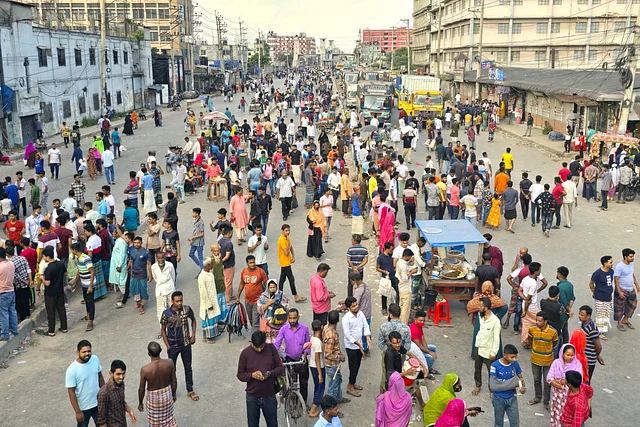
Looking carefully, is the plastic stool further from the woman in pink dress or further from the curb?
the curb

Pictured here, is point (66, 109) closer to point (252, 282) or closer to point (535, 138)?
point (535, 138)

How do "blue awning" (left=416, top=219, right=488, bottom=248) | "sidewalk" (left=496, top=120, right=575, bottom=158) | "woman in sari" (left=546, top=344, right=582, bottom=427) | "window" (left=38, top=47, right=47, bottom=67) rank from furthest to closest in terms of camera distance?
"window" (left=38, top=47, right=47, bottom=67), "sidewalk" (left=496, top=120, right=575, bottom=158), "blue awning" (left=416, top=219, right=488, bottom=248), "woman in sari" (left=546, top=344, right=582, bottom=427)

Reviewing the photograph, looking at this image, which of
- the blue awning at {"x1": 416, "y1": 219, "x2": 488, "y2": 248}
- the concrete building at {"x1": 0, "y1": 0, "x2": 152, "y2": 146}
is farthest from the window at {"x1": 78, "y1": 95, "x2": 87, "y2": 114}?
the blue awning at {"x1": 416, "y1": 219, "x2": 488, "y2": 248}

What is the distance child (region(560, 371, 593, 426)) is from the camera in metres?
6.32

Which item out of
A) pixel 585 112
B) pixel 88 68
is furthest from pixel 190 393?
pixel 88 68

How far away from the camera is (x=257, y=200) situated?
14805 millimetres

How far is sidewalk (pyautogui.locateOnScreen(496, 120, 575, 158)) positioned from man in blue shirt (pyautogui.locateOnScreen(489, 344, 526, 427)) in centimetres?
2327

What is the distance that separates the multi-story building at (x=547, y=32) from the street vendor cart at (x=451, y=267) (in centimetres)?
5217

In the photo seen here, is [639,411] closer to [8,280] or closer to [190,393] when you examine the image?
[190,393]

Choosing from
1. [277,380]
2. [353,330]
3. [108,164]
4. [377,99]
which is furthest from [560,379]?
[377,99]

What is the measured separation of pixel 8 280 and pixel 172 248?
2.96 m

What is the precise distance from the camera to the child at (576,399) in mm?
6316

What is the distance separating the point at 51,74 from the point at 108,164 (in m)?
17.7

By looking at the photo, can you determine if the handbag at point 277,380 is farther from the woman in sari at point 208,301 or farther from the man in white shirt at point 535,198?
the man in white shirt at point 535,198
